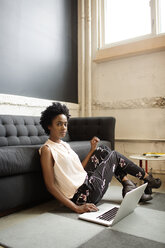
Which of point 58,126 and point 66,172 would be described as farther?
point 58,126

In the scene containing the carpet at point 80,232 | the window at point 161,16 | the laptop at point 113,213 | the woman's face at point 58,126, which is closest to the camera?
the carpet at point 80,232

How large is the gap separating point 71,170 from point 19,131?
1.12 m

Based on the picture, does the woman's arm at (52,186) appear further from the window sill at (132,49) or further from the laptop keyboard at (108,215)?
the window sill at (132,49)

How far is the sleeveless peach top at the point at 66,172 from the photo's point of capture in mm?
1768

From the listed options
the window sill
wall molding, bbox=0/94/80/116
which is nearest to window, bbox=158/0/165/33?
the window sill

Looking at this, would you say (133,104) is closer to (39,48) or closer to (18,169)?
(39,48)

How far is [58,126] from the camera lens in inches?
75.3

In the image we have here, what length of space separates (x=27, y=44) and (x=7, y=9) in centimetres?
47

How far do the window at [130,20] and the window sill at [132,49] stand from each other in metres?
0.21

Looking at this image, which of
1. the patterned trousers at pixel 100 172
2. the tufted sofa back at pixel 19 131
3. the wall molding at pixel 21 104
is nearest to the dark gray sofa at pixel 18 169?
the tufted sofa back at pixel 19 131

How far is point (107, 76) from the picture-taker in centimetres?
398

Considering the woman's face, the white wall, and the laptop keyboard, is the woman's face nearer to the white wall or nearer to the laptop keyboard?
the laptop keyboard

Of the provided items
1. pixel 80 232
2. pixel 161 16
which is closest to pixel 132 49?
pixel 161 16

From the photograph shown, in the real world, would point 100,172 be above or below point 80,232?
above
